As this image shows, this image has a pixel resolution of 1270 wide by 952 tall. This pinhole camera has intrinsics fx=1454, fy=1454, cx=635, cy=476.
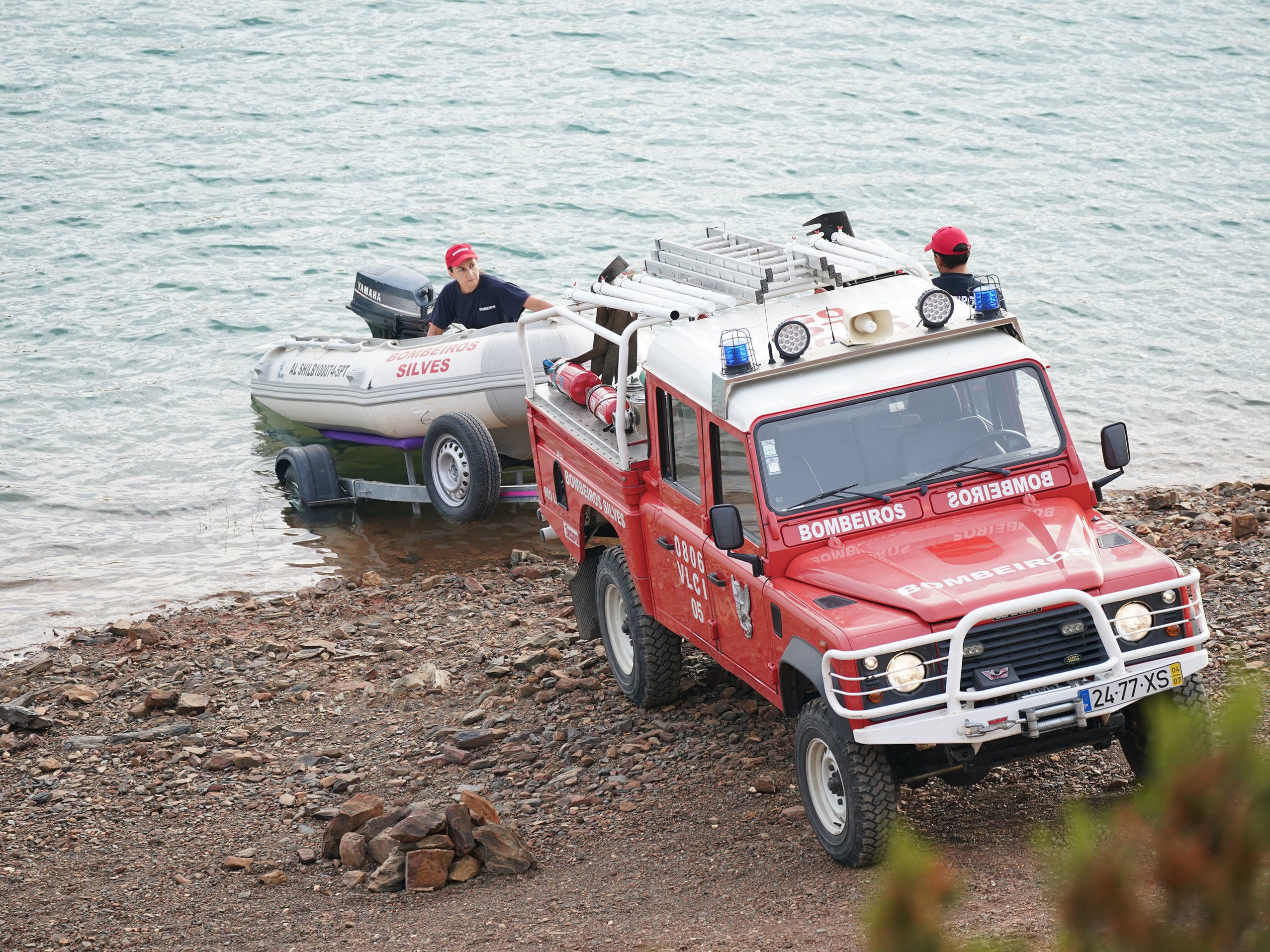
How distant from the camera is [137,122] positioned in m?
25.7

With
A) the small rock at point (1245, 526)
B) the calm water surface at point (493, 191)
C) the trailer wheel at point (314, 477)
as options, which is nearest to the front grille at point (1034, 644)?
the small rock at point (1245, 526)

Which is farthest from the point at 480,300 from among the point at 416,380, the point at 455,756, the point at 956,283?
the point at 455,756

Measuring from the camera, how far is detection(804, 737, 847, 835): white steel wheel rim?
5.99 metres

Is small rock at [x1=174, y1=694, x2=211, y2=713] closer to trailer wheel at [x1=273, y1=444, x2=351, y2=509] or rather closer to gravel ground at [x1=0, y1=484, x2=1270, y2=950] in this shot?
gravel ground at [x1=0, y1=484, x2=1270, y2=950]

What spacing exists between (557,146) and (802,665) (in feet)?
68.6

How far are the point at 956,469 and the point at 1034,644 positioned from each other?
1179mm

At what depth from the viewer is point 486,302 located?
41.3 feet

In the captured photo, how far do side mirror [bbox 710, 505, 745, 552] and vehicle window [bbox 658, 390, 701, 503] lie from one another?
758 mm

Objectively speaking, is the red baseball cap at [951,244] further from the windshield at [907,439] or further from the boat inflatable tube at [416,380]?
the boat inflatable tube at [416,380]

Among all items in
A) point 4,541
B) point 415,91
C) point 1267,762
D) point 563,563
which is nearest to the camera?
point 1267,762

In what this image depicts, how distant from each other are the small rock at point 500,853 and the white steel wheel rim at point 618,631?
1906mm

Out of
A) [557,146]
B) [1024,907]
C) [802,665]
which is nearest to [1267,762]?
[1024,907]

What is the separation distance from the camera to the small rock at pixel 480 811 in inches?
256

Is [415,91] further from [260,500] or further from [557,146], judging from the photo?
[260,500]
